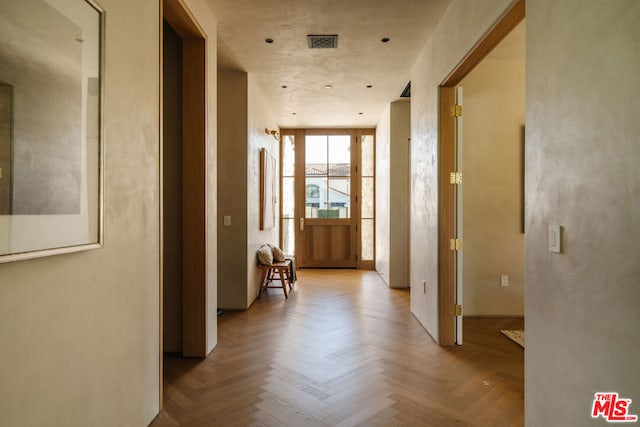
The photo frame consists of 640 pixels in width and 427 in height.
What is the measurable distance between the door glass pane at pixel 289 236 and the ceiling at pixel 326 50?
99.2 inches

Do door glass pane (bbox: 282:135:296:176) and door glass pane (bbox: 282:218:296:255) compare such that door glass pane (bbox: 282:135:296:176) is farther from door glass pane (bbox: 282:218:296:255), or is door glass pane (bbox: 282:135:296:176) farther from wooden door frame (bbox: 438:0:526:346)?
wooden door frame (bbox: 438:0:526:346)

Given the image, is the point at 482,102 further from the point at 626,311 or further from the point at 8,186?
the point at 8,186

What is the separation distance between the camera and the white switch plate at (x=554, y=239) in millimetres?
1436

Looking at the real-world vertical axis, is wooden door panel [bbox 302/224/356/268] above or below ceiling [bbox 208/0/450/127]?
below

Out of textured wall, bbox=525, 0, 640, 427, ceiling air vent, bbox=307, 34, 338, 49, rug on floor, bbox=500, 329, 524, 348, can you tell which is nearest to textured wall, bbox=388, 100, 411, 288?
rug on floor, bbox=500, 329, 524, 348

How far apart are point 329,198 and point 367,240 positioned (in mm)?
1159

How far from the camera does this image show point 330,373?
255cm

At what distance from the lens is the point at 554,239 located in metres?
1.46

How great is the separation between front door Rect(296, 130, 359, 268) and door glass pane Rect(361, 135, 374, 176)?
0.63 feet

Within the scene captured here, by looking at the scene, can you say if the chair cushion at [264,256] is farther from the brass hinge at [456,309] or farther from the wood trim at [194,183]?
the brass hinge at [456,309]

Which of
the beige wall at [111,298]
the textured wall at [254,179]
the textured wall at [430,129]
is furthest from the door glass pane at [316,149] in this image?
the beige wall at [111,298]

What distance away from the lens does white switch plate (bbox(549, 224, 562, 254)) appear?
4.71 feet

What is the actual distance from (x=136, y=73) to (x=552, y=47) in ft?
6.35

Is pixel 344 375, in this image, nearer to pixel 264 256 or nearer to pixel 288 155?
pixel 264 256
